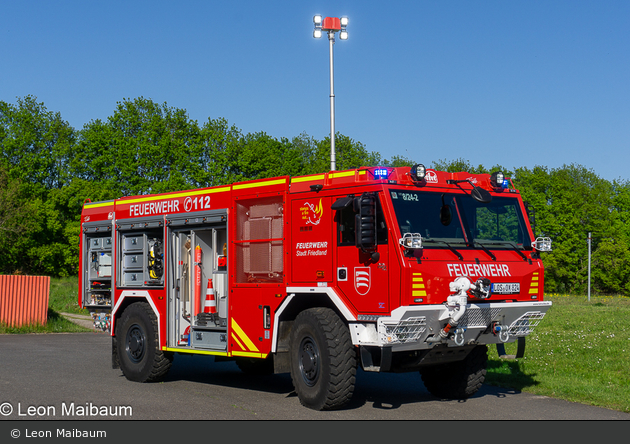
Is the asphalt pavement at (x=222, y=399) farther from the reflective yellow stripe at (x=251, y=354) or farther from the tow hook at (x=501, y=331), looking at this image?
the tow hook at (x=501, y=331)

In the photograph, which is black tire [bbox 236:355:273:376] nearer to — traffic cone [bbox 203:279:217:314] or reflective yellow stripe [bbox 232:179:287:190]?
traffic cone [bbox 203:279:217:314]

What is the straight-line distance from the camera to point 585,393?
36.7 feet

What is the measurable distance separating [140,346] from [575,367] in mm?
8083

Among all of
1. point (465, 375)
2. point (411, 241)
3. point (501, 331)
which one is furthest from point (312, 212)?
point (465, 375)

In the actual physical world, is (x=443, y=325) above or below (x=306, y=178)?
below

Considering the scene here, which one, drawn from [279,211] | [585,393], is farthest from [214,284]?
[585,393]

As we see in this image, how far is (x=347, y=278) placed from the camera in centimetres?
989

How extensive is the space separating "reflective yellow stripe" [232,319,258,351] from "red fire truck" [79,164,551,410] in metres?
0.02

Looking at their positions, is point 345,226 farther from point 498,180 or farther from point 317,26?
point 317,26

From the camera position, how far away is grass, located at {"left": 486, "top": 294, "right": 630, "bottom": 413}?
37.2 feet

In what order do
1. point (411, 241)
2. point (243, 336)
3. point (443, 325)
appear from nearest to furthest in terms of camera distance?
point (411, 241)
point (443, 325)
point (243, 336)

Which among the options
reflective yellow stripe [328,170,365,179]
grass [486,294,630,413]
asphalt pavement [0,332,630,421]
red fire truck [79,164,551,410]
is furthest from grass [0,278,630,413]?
reflective yellow stripe [328,170,365,179]

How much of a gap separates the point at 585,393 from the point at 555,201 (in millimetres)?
69856

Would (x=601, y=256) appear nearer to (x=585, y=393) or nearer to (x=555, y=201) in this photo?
(x=555, y=201)
